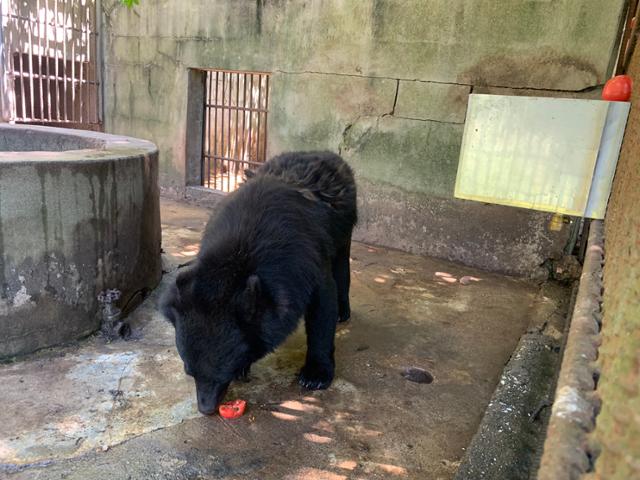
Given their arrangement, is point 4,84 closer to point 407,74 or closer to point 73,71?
point 73,71

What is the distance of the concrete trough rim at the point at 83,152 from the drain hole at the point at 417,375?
2.40 meters

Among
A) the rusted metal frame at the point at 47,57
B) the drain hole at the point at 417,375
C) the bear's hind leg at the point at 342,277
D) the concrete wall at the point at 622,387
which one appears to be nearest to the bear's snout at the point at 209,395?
the drain hole at the point at 417,375

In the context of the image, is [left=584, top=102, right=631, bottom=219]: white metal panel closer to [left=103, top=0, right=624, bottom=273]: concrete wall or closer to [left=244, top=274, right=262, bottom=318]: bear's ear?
[left=244, top=274, right=262, bottom=318]: bear's ear

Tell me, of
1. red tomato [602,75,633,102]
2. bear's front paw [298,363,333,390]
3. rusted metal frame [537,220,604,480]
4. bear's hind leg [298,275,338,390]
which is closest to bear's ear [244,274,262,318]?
bear's hind leg [298,275,338,390]

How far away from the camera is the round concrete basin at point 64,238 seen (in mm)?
2861

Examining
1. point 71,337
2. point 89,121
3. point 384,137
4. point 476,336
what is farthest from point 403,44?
point 89,121

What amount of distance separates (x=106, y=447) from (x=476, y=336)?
8.95 ft

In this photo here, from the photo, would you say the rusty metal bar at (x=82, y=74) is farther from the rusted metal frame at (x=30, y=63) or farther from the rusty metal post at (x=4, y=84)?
the rusty metal post at (x=4, y=84)

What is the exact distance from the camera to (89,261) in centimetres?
322

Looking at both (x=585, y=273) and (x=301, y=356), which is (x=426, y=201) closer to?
(x=301, y=356)

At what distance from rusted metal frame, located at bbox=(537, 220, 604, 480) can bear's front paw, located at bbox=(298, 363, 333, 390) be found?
2.04 m

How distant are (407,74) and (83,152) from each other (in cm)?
365

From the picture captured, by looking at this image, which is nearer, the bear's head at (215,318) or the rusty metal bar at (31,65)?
the bear's head at (215,318)

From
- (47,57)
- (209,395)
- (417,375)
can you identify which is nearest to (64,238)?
(209,395)
